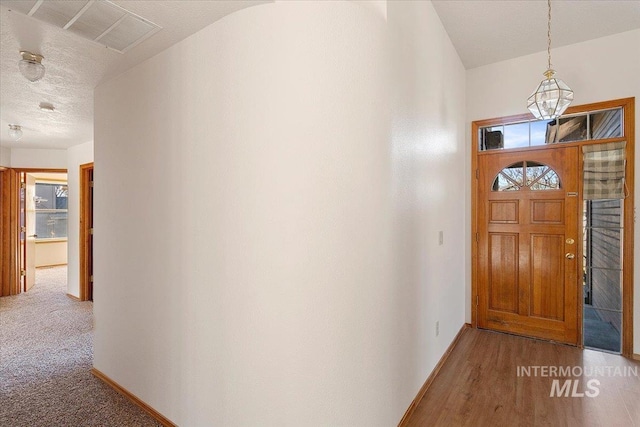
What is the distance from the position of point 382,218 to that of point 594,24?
281cm

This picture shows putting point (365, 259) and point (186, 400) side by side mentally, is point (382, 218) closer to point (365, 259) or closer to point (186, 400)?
point (365, 259)

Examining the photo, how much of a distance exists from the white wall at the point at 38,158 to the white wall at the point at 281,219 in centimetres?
417

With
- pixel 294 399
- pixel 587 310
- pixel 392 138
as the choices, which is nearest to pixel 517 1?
pixel 392 138

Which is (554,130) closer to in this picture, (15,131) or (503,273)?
(503,273)

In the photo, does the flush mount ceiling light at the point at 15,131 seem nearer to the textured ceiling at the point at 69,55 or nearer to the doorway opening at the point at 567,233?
the textured ceiling at the point at 69,55

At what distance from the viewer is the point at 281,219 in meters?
1.46

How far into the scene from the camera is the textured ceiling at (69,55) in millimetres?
1690

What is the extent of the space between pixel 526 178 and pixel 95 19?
12.5ft

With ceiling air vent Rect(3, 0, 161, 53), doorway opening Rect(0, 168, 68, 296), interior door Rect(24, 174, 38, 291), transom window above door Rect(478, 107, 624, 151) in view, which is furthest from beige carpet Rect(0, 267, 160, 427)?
transom window above door Rect(478, 107, 624, 151)

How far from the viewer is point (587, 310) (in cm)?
310

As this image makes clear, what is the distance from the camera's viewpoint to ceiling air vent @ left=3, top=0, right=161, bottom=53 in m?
1.61

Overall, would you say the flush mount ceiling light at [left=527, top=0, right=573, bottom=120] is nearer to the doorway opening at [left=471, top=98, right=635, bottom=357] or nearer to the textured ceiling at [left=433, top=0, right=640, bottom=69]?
the textured ceiling at [left=433, top=0, right=640, bottom=69]

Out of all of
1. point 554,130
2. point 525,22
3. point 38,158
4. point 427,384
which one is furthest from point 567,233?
point 38,158

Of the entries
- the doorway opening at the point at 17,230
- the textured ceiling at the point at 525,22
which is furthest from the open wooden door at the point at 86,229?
the textured ceiling at the point at 525,22
